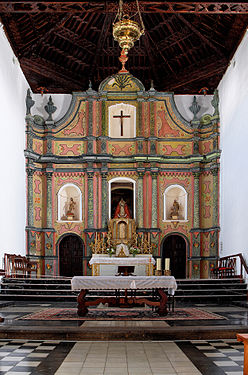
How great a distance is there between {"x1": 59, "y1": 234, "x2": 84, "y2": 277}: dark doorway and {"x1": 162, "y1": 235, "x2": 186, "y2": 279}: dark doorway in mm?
3108

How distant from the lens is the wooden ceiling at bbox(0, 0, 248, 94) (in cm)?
1493

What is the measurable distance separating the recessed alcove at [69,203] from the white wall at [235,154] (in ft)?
17.5

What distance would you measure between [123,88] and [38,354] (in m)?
13.4

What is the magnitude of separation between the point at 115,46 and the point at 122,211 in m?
6.22

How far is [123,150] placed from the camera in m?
18.2

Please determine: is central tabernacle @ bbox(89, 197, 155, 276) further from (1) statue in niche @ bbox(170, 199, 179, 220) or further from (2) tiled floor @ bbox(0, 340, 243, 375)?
(2) tiled floor @ bbox(0, 340, 243, 375)

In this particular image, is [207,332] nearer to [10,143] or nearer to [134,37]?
→ [134,37]

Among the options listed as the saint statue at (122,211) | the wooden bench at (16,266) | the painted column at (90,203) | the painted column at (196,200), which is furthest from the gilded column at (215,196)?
the wooden bench at (16,266)

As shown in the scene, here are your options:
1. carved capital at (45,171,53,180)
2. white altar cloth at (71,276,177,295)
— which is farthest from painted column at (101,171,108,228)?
white altar cloth at (71,276,177,295)

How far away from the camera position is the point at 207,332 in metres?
7.77

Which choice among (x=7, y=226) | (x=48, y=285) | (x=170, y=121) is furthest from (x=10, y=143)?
(x=170, y=121)

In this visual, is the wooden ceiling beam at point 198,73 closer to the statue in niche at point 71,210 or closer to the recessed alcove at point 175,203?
the recessed alcove at point 175,203

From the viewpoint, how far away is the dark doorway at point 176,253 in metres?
17.6

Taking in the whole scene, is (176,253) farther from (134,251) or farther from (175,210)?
(134,251)
